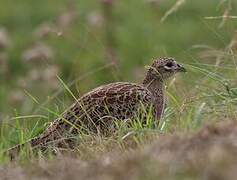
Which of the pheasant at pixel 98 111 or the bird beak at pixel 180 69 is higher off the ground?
the bird beak at pixel 180 69

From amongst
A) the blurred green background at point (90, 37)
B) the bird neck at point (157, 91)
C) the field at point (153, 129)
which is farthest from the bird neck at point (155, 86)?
the blurred green background at point (90, 37)

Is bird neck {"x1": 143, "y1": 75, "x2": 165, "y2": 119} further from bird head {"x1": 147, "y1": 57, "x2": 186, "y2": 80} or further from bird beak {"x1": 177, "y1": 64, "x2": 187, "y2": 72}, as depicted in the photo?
bird beak {"x1": 177, "y1": 64, "x2": 187, "y2": 72}

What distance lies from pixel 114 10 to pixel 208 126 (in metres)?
10.9

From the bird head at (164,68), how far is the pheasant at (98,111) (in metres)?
0.23

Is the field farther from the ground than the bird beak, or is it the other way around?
the bird beak

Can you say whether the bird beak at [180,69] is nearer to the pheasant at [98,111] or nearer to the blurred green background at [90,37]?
the pheasant at [98,111]

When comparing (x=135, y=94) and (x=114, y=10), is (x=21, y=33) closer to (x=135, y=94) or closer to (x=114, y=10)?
(x=114, y=10)

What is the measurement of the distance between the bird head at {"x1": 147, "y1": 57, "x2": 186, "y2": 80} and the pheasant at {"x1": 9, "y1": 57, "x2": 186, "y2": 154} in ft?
0.74

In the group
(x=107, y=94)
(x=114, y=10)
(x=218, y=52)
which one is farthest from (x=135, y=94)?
(x=114, y=10)

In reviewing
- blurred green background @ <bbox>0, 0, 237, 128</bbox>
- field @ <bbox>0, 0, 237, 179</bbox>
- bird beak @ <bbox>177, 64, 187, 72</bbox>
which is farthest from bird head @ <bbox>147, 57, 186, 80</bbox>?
blurred green background @ <bbox>0, 0, 237, 128</bbox>

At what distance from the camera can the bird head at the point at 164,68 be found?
7375mm

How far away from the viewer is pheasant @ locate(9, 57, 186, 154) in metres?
6.48

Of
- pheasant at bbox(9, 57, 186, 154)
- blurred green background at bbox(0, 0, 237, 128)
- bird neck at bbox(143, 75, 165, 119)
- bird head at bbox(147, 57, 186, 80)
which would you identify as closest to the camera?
pheasant at bbox(9, 57, 186, 154)

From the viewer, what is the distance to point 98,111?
6734mm
